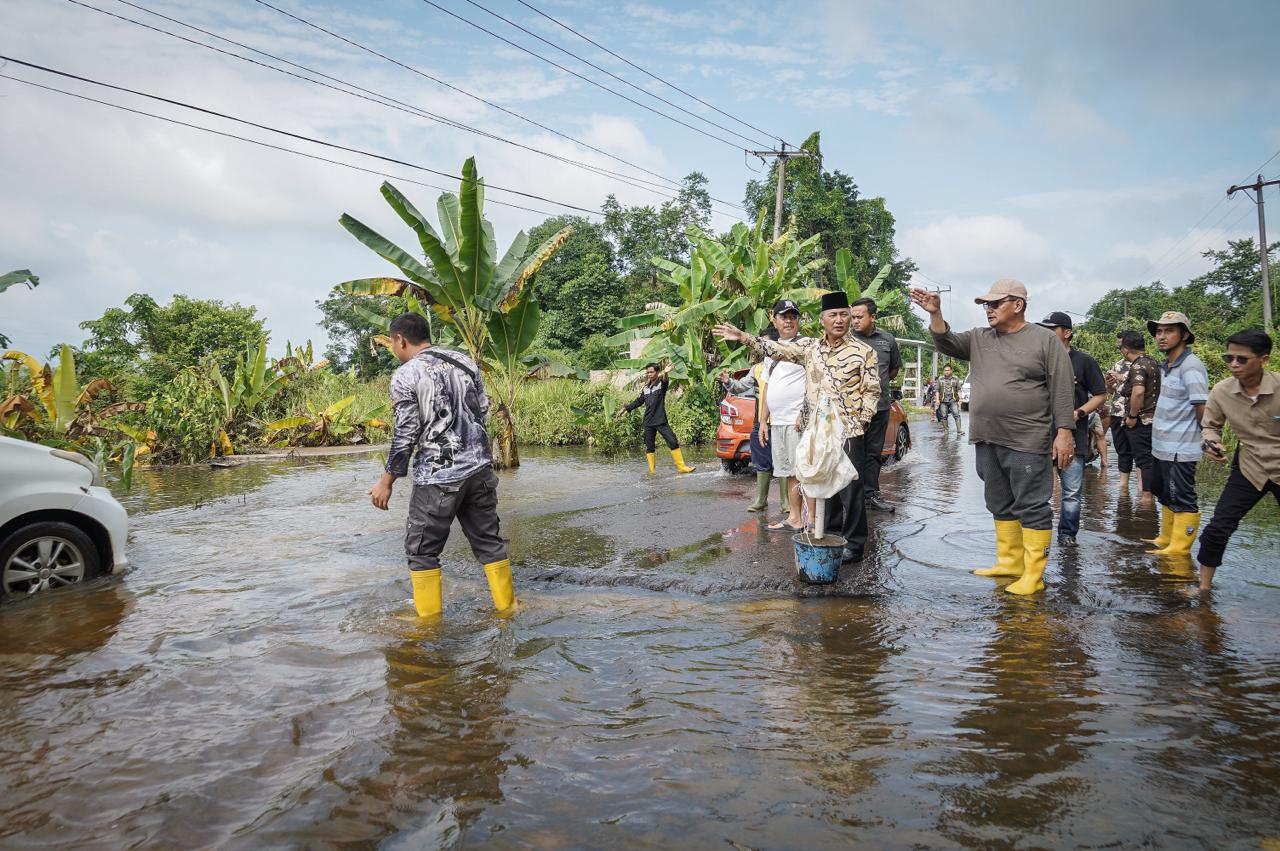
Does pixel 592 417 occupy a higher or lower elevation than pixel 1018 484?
higher

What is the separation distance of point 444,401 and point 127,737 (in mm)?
2393

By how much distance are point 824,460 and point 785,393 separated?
73.3 inches

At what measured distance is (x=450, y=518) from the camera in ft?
16.5

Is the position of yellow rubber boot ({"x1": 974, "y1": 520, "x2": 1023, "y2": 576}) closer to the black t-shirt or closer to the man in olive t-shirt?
the man in olive t-shirt

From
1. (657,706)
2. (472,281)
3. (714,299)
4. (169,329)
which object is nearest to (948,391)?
(714,299)

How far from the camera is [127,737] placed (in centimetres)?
349

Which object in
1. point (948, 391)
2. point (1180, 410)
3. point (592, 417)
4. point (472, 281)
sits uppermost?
point (472, 281)

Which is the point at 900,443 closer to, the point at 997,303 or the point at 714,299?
the point at 714,299

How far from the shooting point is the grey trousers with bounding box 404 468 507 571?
4.98 meters

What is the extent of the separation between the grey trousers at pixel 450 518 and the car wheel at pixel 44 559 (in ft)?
9.78

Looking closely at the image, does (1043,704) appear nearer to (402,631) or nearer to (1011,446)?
(1011,446)

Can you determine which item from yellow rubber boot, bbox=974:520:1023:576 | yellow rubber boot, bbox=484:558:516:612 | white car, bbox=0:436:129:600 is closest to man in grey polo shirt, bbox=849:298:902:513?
yellow rubber boot, bbox=974:520:1023:576

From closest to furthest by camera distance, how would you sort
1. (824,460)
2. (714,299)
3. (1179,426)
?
(824,460)
(1179,426)
(714,299)

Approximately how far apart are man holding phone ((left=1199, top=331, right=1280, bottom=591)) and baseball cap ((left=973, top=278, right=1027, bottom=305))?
1216 millimetres
